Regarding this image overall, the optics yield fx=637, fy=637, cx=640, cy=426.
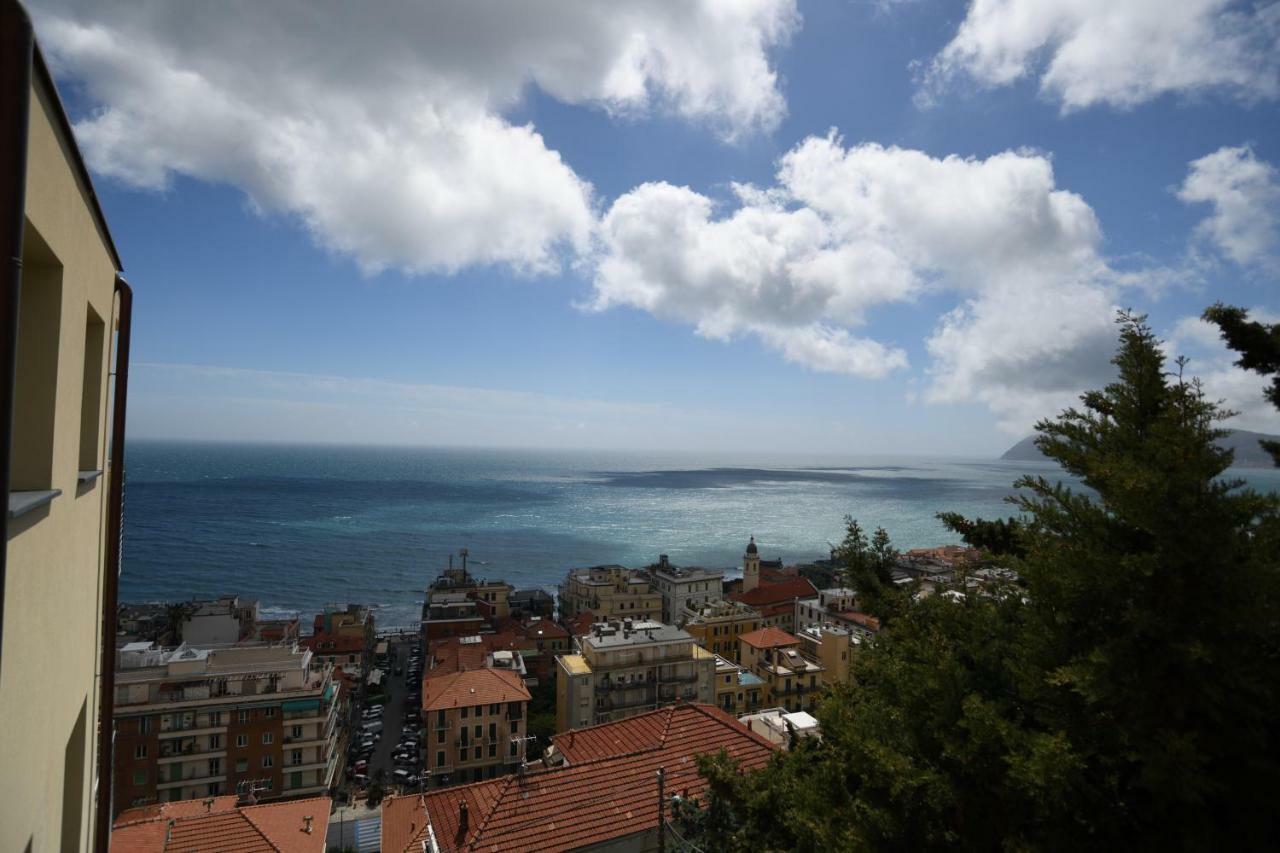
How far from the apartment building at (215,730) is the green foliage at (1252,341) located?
95.7 ft

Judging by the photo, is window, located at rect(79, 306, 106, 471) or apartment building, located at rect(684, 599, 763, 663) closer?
window, located at rect(79, 306, 106, 471)

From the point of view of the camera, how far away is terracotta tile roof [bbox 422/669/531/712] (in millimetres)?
27891

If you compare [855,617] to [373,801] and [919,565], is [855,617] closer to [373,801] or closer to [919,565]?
[919,565]

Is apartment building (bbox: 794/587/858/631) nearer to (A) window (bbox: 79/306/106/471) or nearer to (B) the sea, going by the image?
(B) the sea

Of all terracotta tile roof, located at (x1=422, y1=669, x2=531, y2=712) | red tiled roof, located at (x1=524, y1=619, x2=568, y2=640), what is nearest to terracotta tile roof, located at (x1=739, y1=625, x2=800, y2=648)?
red tiled roof, located at (x1=524, y1=619, x2=568, y2=640)

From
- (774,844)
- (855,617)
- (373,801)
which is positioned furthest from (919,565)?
(774,844)

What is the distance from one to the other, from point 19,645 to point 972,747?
20.5ft

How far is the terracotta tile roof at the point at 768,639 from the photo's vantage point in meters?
36.6

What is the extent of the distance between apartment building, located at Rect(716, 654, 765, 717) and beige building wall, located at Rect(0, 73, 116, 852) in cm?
3105

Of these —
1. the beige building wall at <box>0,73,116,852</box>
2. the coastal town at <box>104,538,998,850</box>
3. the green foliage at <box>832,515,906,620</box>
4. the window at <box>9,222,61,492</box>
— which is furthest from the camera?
the coastal town at <box>104,538,998,850</box>

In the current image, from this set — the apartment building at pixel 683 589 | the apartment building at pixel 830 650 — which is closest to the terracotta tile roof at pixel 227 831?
the apartment building at pixel 830 650

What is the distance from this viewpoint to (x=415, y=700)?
123ft

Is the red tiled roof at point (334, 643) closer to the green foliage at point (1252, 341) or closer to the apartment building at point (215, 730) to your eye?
the apartment building at point (215, 730)

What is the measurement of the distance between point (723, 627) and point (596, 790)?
34.5m
